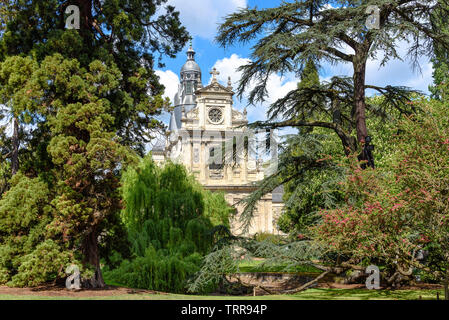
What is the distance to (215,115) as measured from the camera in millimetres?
43469

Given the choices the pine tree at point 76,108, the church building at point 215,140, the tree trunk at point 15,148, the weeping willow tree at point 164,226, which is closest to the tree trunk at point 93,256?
the pine tree at point 76,108

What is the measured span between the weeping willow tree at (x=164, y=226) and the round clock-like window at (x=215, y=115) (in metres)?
25.8

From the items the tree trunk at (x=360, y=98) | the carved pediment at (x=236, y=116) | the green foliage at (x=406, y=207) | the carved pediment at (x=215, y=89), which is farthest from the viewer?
the carved pediment at (x=236, y=116)

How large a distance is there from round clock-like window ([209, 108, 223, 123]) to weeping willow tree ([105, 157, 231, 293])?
2578 cm

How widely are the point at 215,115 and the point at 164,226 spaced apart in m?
29.5

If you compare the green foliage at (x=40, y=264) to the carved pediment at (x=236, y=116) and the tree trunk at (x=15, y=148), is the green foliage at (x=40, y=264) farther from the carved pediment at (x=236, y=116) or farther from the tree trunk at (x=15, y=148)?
the carved pediment at (x=236, y=116)

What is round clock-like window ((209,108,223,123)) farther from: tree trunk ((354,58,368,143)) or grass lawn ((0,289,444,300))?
grass lawn ((0,289,444,300))

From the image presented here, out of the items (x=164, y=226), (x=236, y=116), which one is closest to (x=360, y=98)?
(x=164, y=226)

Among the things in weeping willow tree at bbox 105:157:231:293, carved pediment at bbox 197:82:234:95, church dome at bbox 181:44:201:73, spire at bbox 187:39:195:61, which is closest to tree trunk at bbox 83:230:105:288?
weeping willow tree at bbox 105:157:231:293

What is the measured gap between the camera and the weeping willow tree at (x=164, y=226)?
42.1ft

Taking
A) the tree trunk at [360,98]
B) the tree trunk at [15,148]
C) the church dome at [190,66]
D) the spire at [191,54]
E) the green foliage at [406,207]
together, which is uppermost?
the spire at [191,54]

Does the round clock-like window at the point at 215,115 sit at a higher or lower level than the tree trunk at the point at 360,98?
higher
